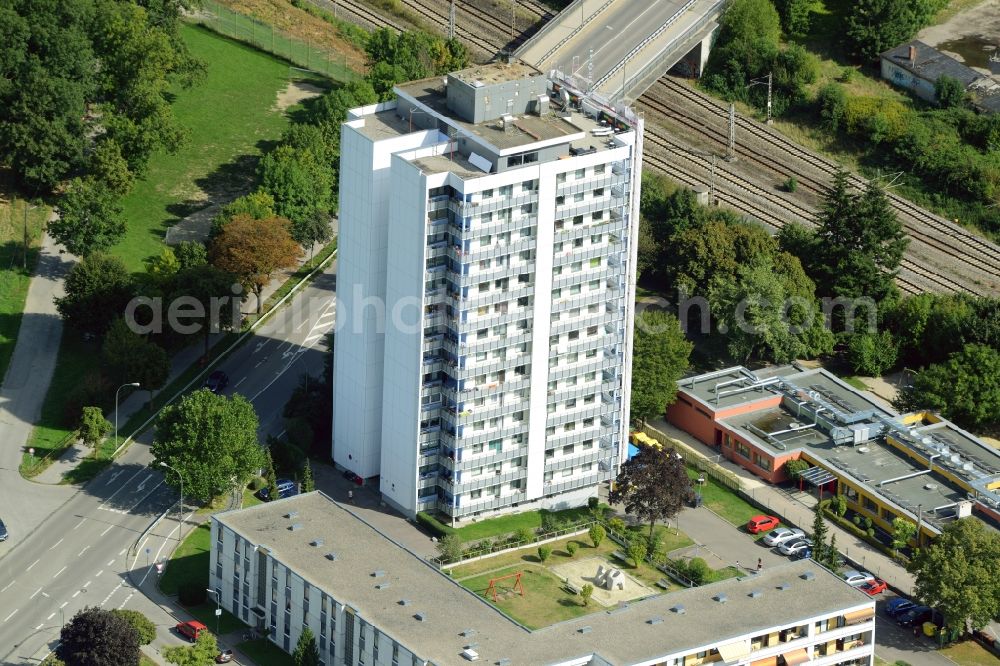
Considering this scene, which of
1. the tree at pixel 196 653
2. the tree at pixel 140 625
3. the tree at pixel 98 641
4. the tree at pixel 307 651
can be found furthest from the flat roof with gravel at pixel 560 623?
the tree at pixel 98 641

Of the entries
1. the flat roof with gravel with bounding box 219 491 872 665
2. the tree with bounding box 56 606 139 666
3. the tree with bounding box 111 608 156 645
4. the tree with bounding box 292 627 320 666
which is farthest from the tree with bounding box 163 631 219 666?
the flat roof with gravel with bounding box 219 491 872 665

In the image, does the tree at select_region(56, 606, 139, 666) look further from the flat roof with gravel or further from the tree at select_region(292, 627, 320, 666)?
the flat roof with gravel

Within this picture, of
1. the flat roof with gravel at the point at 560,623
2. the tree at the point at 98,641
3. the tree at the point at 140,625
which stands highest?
the flat roof with gravel at the point at 560,623

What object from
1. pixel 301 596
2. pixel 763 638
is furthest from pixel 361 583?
pixel 763 638

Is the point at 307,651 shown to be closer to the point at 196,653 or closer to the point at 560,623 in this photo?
the point at 196,653

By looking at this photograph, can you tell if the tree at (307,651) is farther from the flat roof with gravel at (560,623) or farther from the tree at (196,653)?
the tree at (196,653)

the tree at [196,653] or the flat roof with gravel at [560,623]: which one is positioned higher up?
the flat roof with gravel at [560,623]
